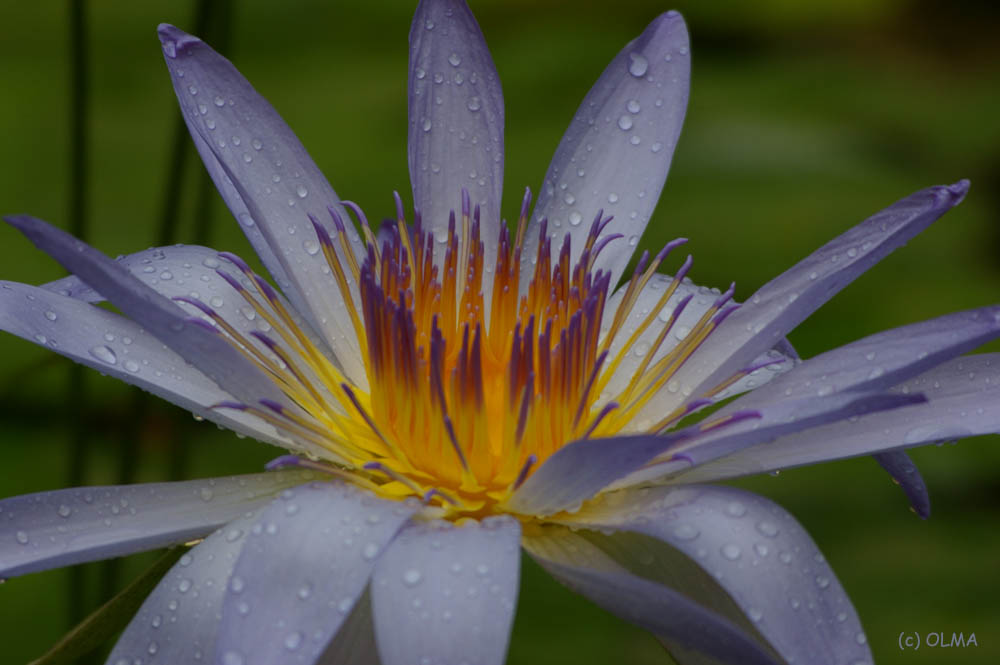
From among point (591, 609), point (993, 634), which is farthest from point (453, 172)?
point (993, 634)

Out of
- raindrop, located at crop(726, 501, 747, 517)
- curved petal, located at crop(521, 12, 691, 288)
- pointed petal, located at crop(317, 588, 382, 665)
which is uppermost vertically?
curved petal, located at crop(521, 12, 691, 288)

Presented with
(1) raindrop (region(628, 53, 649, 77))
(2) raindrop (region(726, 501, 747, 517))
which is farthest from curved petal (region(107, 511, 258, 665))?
(1) raindrop (region(628, 53, 649, 77))

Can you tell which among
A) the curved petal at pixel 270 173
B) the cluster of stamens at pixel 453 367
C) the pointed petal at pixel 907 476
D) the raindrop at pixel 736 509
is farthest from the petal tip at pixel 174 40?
the pointed petal at pixel 907 476

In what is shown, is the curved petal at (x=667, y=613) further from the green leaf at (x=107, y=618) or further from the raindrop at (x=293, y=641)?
the green leaf at (x=107, y=618)

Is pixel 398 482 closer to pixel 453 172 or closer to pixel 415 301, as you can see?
pixel 415 301

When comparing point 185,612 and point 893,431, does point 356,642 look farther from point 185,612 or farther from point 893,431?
point 893,431

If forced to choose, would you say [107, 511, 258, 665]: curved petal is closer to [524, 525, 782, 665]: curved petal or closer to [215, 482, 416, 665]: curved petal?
[215, 482, 416, 665]: curved petal
